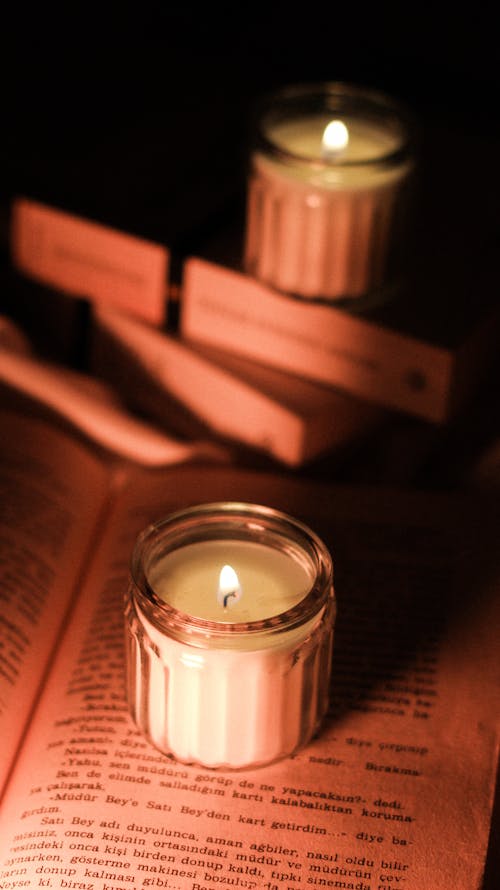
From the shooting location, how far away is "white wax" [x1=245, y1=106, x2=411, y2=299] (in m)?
1.01

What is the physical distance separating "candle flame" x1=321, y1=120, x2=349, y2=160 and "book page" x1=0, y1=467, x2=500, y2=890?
325mm

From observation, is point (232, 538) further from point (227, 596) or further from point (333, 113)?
point (333, 113)

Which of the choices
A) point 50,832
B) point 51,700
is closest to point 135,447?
point 51,700

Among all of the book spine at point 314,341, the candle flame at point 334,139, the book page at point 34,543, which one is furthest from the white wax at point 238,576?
the candle flame at point 334,139

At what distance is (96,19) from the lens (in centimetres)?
156

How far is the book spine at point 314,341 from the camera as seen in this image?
1023 millimetres

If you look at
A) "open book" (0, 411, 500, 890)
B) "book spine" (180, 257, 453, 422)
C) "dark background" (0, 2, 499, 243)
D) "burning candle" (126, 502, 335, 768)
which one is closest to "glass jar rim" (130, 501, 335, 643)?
"burning candle" (126, 502, 335, 768)

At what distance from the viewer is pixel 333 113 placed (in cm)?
113

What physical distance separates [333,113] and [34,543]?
1.69 ft

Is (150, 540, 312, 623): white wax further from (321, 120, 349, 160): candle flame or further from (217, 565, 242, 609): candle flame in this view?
(321, 120, 349, 160): candle flame

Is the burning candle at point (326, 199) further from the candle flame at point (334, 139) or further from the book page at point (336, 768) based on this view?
the book page at point (336, 768)

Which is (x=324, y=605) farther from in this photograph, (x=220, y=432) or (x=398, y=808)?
(x=220, y=432)

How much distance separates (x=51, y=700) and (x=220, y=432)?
1.22 feet

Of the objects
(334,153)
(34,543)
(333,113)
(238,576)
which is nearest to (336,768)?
(238,576)
